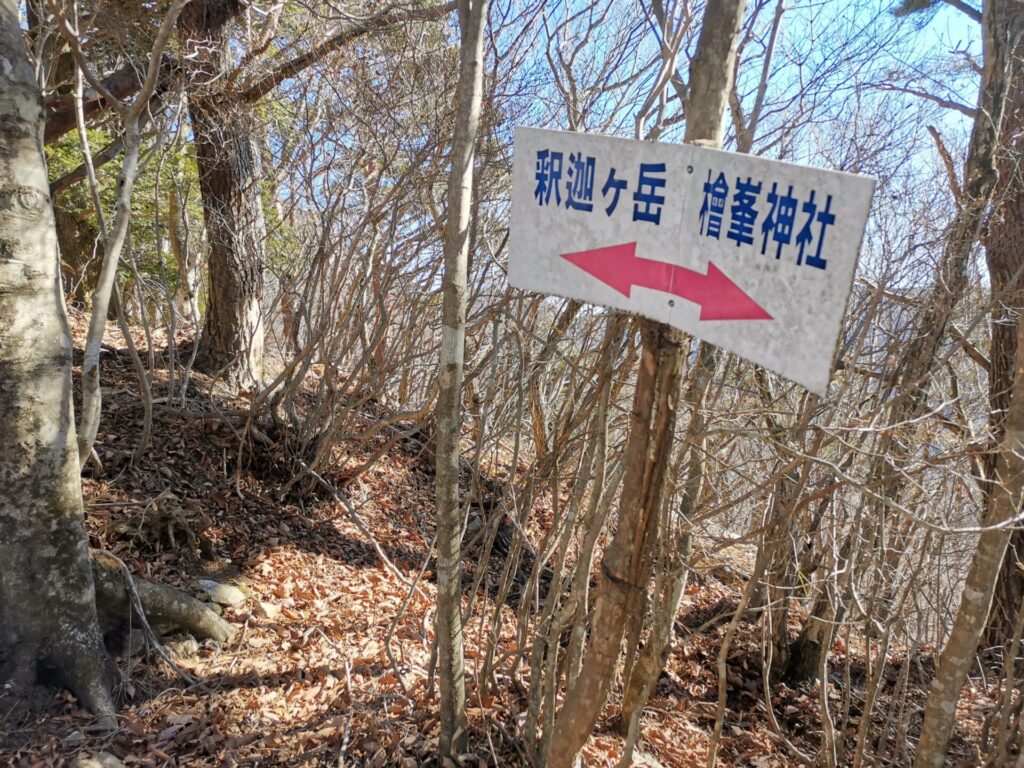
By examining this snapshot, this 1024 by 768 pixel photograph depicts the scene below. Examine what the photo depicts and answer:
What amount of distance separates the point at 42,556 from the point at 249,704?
1.20 metres

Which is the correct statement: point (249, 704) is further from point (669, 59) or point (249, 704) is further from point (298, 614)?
point (669, 59)

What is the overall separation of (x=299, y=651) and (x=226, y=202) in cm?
417

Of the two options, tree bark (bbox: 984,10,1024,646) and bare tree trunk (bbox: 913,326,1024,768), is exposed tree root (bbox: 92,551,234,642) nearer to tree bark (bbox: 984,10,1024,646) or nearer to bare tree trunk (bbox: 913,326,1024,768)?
bare tree trunk (bbox: 913,326,1024,768)

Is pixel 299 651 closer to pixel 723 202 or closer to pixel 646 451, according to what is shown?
pixel 646 451

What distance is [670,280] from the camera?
147 centimetres

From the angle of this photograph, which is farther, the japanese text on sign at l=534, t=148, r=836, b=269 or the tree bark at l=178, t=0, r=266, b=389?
the tree bark at l=178, t=0, r=266, b=389

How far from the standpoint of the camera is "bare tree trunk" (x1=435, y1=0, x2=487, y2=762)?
2.12m

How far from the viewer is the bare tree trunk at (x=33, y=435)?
248cm

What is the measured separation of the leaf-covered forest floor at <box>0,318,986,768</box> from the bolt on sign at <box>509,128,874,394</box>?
6.97 feet

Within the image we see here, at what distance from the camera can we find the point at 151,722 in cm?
287

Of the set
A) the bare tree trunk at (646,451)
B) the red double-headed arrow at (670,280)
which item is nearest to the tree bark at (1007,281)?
the bare tree trunk at (646,451)

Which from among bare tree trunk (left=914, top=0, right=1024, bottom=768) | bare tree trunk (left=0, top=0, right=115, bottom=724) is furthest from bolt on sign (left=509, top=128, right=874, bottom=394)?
bare tree trunk (left=0, top=0, right=115, bottom=724)

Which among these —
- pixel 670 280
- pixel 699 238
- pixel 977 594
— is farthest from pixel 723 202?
pixel 977 594

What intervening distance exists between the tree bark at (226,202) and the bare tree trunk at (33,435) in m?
2.84
